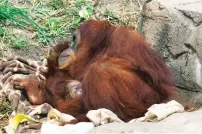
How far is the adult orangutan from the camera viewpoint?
3420 millimetres

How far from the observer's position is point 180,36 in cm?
408

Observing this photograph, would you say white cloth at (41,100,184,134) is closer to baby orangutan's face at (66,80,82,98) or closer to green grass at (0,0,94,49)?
baby orangutan's face at (66,80,82,98)

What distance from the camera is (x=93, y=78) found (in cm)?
345

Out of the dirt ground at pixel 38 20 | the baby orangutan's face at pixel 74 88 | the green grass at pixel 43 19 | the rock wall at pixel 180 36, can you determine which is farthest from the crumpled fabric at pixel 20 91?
the rock wall at pixel 180 36

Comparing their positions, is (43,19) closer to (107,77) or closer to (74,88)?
(74,88)

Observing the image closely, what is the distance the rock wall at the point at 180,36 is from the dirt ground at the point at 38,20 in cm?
65

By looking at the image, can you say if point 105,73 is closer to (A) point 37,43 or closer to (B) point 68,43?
(B) point 68,43


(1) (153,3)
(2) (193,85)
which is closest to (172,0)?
(1) (153,3)

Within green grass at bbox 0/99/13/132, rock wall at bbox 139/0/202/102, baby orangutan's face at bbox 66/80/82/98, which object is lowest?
green grass at bbox 0/99/13/132

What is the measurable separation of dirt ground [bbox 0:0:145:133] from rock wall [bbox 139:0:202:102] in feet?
2.12

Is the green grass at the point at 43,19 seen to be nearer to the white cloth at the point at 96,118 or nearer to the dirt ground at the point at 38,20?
the dirt ground at the point at 38,20

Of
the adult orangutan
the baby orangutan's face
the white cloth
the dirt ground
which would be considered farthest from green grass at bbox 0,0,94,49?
the white cloth

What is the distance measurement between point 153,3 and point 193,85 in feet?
2.03

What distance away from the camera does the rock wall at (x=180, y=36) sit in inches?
158
